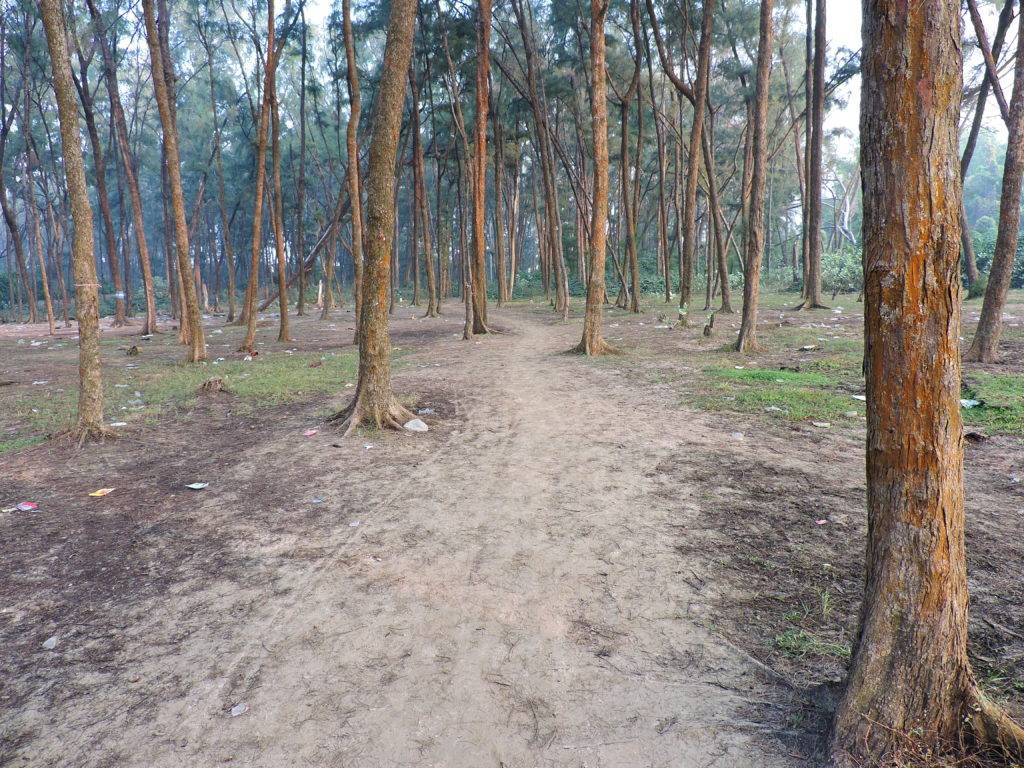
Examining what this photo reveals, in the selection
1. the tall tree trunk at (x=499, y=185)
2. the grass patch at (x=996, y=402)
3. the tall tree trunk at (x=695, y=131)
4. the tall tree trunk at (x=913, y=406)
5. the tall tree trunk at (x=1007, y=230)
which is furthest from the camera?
the tall tree trunk at (x=499, y=185)

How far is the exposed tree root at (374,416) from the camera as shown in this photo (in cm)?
609

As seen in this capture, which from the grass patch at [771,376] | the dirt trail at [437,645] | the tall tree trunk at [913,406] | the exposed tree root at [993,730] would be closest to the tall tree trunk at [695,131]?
the grass patch at [771,376]

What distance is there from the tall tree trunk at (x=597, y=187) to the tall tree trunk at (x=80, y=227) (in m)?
7.00

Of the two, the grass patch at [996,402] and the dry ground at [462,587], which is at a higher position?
the grass patch at [996,402]

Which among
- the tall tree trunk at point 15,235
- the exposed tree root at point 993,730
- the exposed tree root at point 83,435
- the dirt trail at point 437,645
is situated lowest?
the dirt trail at point 437,645

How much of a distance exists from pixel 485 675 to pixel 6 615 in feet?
7.59

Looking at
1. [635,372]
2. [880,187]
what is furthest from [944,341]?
[635,372]

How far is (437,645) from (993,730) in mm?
1847

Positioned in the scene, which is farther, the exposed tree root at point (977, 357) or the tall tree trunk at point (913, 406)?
the exposed tree root at point (977, 357)

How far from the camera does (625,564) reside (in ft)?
10.5

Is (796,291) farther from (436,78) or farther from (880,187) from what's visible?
(880,187)

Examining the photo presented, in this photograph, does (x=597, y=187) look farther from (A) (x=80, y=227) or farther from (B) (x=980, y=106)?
(B) (x=980, y=106)

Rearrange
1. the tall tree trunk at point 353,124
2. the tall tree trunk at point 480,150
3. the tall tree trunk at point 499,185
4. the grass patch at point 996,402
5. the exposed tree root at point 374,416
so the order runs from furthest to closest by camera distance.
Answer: the tall tree trunk at point 499,185 → the tall tree trunk at point 480,150 → the tall tree trunk at point 353,124 → the exposed tree root at point 374,416 → the grass patch at point 996,402

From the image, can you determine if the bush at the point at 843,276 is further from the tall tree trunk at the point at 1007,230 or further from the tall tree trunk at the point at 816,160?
the tall tree trunk at the point at 1007,230
